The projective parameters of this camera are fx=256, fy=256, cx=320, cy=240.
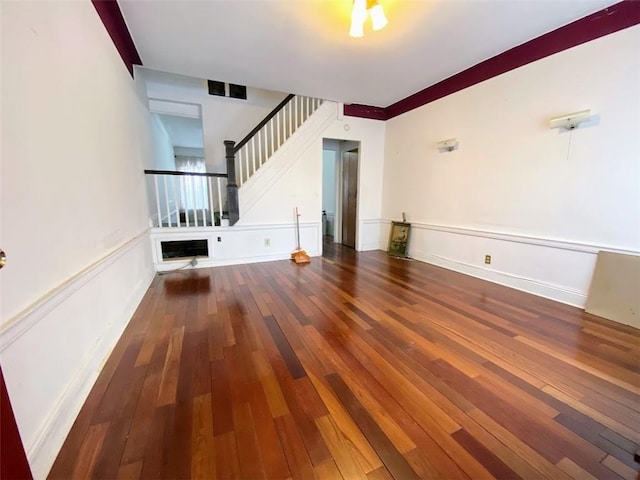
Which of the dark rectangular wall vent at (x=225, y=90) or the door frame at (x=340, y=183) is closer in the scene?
the dark rectangular wall vent at (x=225, y=90)

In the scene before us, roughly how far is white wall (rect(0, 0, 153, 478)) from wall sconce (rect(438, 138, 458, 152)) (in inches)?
157

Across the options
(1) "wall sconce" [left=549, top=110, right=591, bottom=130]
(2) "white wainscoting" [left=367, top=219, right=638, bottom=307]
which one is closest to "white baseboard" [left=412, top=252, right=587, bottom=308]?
(2) "white wainscoting" [left=367, top=219, right=638, bottom=307]

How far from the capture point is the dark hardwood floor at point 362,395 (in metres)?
1.10

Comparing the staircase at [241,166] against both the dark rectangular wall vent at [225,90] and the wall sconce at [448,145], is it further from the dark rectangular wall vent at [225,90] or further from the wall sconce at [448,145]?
the wall sconce at [448,145]

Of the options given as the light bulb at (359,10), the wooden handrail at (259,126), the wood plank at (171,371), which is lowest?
the wood plank at (171,371)

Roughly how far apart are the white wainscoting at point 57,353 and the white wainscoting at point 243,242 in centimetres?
185

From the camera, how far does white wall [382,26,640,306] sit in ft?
7.50

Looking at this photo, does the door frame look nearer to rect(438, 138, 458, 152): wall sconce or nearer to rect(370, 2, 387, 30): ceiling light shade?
rect(438, 138, 458, 152): wall sconce

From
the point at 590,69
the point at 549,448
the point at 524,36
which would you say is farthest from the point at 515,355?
the point at 524,36

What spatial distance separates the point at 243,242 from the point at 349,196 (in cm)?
253

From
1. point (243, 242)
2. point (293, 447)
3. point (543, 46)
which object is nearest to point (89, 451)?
point (293, 447)

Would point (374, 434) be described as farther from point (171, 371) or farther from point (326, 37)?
point (326, 37)

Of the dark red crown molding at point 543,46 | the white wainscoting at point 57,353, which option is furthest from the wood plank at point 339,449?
the dark red crown molding at point 543,46

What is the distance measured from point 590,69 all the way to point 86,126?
168 inches
